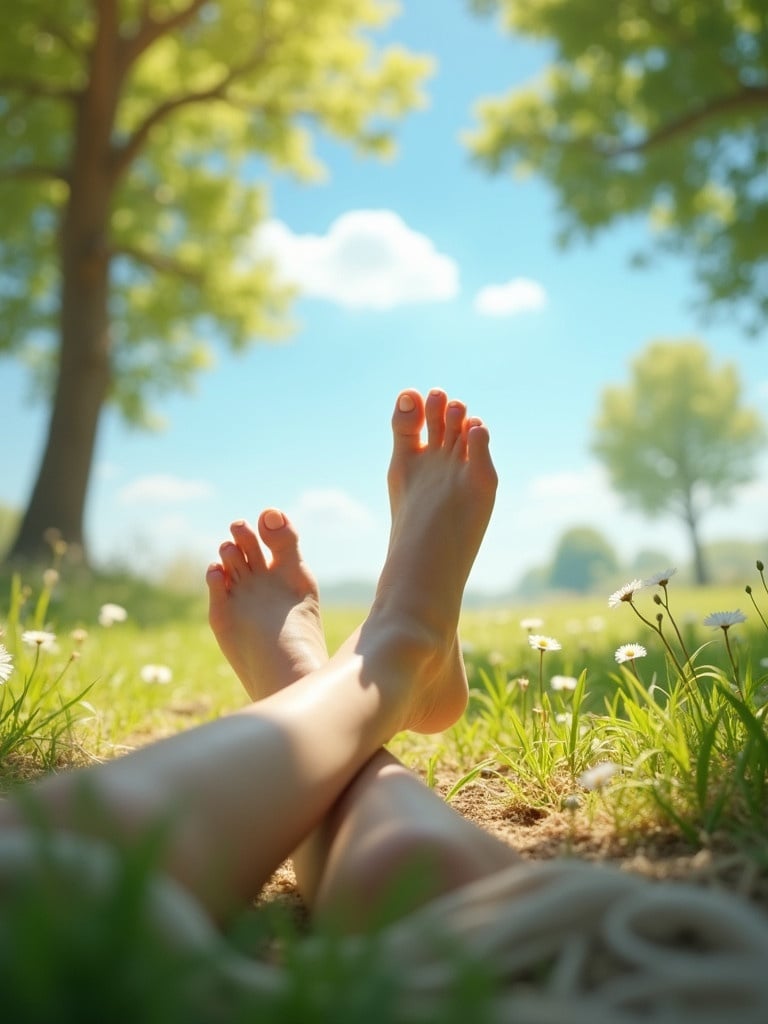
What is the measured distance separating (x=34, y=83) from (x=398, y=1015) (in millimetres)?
8664

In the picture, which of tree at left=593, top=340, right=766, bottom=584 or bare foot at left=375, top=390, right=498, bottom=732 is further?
tree at left=593, top=340, right=766, bottom=584

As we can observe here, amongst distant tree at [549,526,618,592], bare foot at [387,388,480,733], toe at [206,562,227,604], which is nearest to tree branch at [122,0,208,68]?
bare foot at [387,388,480,733]

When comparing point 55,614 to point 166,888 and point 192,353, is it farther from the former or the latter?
point 192,353

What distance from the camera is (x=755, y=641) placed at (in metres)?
2.77

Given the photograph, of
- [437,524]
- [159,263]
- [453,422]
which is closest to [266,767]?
[437,524]

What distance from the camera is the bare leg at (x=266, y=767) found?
0.82 meters

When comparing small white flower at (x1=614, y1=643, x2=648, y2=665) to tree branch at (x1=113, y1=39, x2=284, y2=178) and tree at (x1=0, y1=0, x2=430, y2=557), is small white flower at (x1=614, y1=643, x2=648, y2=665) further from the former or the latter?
tree branch at (x1=113, y1=39, x2=284, y2=178)

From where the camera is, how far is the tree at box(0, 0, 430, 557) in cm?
724

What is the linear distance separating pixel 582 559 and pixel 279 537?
4803cm

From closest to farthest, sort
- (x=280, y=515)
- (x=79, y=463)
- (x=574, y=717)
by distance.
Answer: (x=574, y=717), (x=280, y=515), (x=79, y=463)

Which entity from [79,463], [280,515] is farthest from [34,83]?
[280,515]

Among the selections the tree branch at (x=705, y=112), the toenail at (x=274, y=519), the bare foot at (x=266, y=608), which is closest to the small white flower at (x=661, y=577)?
the bare foot at (x=266, y=608)

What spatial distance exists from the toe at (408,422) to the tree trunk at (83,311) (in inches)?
215

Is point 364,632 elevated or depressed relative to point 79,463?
depressed
